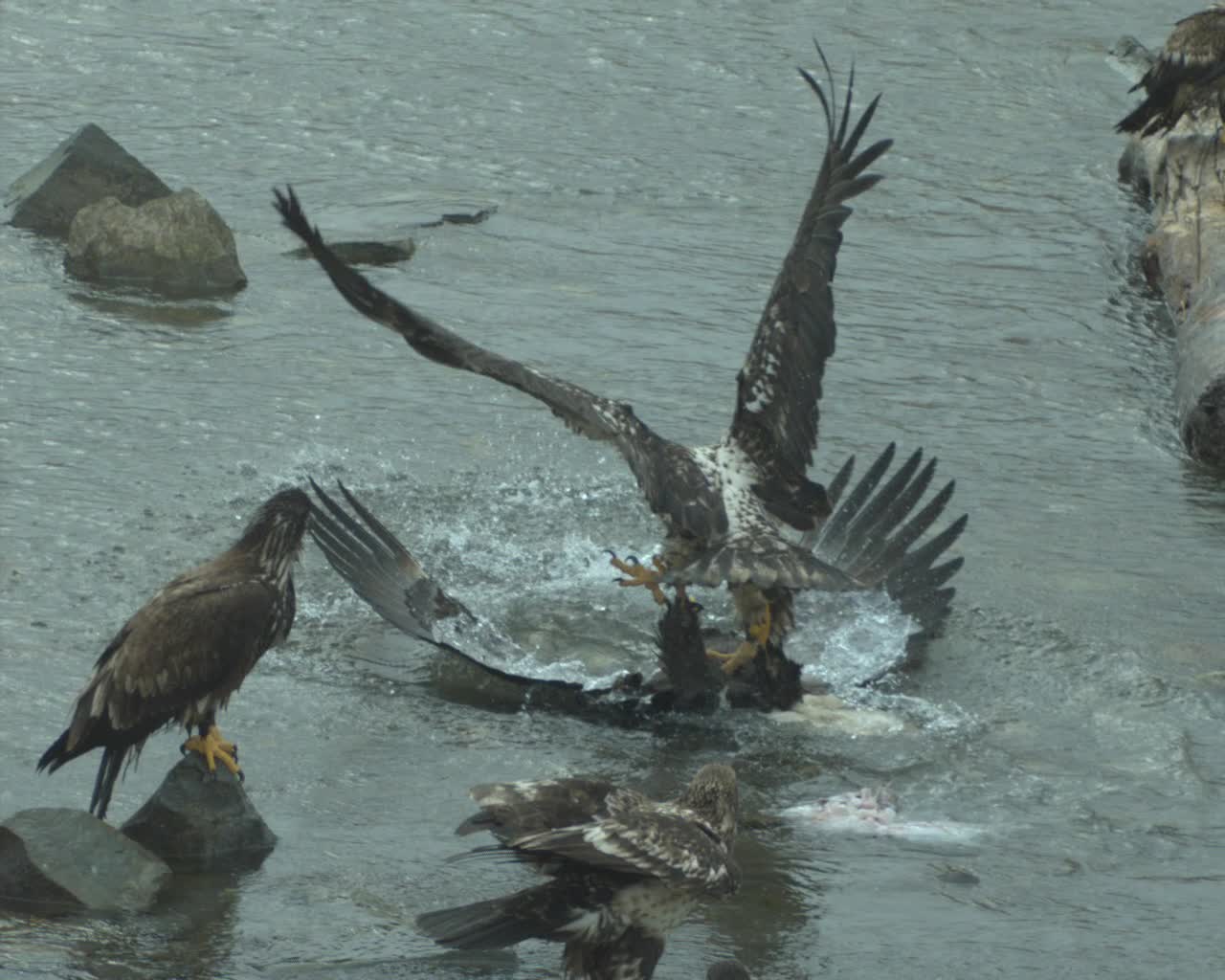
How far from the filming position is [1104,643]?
811 centimetres

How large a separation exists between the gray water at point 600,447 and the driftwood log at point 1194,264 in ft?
0.87

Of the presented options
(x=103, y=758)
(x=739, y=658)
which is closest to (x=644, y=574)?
(x=739, y=658)

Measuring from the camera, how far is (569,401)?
24.5 ft

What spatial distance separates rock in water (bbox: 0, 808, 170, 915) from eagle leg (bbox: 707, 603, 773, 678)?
8.74ft

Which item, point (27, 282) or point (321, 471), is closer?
point (321, 471)

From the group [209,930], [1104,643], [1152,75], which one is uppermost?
[1152,75]

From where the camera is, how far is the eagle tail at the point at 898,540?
829cm

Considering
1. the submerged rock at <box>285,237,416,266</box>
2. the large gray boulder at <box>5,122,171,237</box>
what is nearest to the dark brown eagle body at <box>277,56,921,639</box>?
the submerged rock at <box>285,237,416,266</box>

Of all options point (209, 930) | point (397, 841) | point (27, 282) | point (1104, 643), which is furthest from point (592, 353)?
point (209, 930)

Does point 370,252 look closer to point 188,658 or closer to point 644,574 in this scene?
point 644,574

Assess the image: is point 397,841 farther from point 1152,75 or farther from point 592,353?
point 1152,75

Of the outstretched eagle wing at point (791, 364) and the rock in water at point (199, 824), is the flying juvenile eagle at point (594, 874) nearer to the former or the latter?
the rock in water at point (199, 824)

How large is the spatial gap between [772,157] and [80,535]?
286 inches

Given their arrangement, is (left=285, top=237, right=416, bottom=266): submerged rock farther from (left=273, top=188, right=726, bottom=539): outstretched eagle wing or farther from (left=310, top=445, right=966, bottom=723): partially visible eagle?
(left=273, top=188, right=726, bottom=539): outstretched eagle wing
